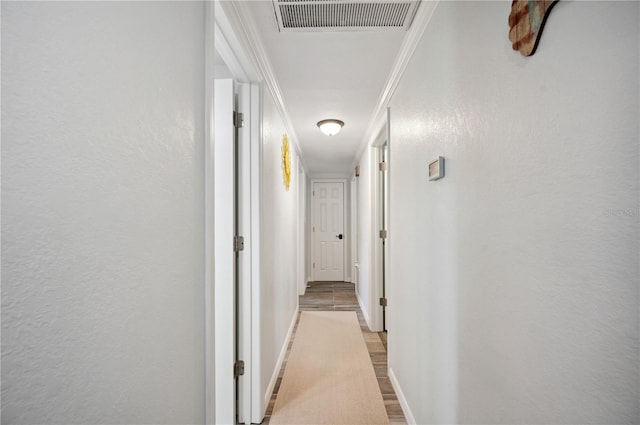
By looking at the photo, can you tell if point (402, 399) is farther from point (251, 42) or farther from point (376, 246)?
point (251, 42)

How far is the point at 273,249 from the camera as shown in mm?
2590

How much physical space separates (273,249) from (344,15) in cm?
163

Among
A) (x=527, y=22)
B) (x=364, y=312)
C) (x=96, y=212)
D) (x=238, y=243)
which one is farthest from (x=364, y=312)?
(x=96, y=212)

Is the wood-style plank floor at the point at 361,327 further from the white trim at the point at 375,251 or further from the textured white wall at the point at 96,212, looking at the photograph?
the textured white wall at the point at 96,212

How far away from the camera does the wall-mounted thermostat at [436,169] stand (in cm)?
145

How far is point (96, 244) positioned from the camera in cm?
65

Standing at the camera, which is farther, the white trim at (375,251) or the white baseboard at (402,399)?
the white trim at (375,251)

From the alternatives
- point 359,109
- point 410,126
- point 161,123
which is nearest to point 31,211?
point 161,123

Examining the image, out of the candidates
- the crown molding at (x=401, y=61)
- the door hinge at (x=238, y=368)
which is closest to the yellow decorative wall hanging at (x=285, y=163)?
the crown molding at (x=401, y=61)

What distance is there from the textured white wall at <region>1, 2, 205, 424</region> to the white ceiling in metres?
0.94

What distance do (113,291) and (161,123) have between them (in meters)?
0.43

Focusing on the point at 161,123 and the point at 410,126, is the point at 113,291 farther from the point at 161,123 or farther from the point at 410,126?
the point at 410,126

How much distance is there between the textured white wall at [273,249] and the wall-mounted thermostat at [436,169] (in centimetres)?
105

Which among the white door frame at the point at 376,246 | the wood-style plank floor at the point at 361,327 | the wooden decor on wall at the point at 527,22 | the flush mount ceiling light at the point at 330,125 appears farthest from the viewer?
the white door frame at the point at 376,246
